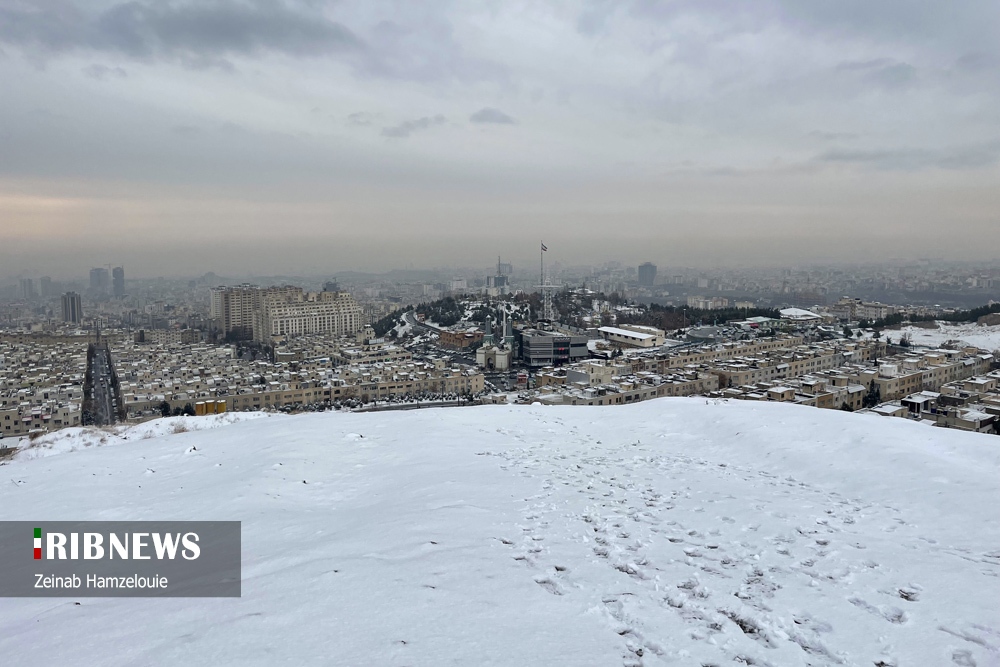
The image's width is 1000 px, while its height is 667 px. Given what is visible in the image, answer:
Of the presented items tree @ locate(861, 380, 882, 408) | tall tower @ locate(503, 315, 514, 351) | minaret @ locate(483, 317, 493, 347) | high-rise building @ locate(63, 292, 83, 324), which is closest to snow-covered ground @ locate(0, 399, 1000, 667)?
tree @ locate(861, 380, 882, 408)

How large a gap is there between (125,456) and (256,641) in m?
5.66

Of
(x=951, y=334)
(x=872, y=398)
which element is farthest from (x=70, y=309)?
(x=951, y=334)

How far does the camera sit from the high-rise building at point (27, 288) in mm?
108812

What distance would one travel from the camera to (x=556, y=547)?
12.2 ft

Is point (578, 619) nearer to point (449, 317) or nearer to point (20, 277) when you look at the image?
point (449, 317)

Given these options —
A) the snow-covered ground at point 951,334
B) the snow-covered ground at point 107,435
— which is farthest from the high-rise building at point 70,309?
the snow-covered ground at point 951,334

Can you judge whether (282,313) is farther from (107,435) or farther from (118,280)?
(118,280)

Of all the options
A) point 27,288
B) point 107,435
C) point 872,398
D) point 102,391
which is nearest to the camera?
point 107,435

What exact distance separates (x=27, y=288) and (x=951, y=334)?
14326 cm

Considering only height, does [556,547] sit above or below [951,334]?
above

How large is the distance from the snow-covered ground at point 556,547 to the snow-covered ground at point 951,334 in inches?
1800

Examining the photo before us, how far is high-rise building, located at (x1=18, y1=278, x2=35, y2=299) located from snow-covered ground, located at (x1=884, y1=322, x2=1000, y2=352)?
136 metres

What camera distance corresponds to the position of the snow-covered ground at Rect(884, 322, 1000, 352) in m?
42.3

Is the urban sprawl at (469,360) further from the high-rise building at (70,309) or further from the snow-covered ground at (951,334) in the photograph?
the snow-covered ground at (951,334)
